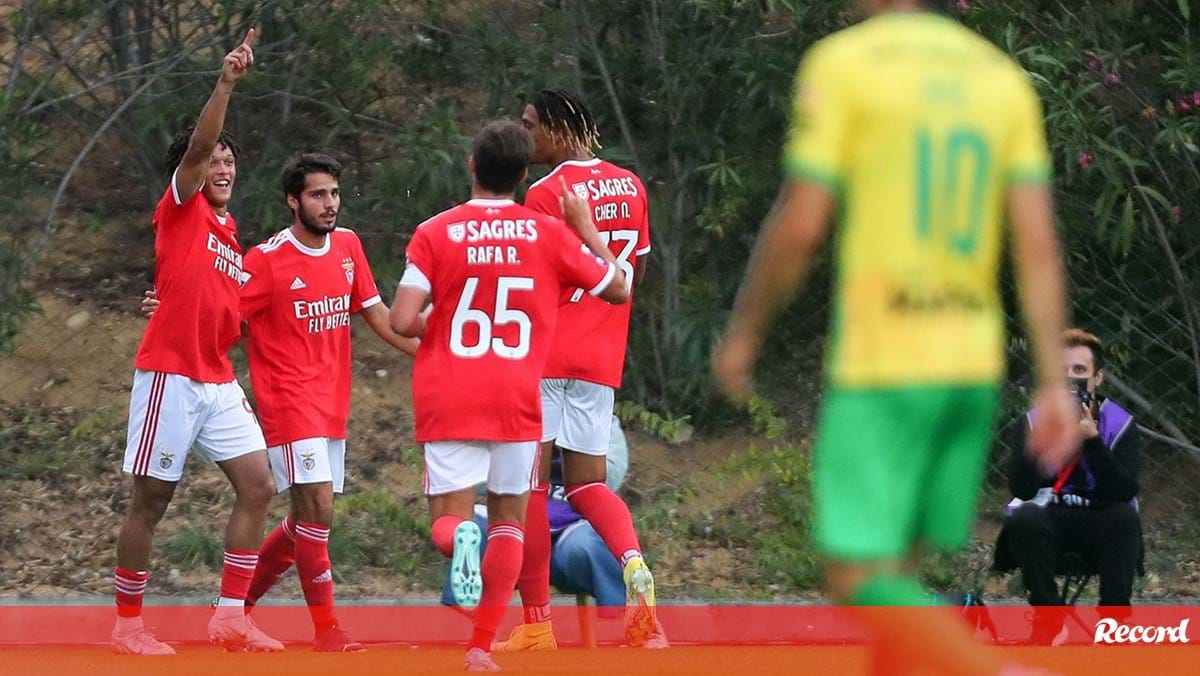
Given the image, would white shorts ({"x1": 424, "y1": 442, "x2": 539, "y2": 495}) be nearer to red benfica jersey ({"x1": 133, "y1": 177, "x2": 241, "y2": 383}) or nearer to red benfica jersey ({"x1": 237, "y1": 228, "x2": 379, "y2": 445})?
red benfica jersey ({"x1": 237, "y1": 228, "x2": 379, "y2": 445})

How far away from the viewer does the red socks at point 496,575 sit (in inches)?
247

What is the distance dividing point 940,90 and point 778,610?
→ 201 inches

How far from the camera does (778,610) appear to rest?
8.66 meters

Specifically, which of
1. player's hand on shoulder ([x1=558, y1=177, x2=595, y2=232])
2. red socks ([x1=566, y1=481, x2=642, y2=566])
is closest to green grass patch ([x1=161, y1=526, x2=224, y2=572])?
red socks ([x1=566, y1=481, x2=642, y2=566])

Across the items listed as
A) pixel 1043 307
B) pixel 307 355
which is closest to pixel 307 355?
pixel 307 355

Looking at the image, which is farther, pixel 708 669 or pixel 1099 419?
pixel 1099 419

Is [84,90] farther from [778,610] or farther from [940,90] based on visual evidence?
[940,90]

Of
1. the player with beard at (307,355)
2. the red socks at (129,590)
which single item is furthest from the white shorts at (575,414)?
the red socks at (129,590)

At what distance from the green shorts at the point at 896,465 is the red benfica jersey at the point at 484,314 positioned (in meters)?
2.34

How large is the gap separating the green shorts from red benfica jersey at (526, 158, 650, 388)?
3.41 metres

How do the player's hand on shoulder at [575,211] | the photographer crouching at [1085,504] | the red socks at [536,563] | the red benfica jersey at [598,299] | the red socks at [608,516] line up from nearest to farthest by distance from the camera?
the player's hand on shoulder at [575,211]
the red socks at [608,516]
the red socks at [536,563]
the red benfica jersey at [598,299]
the photographer crouching at [1085,504]

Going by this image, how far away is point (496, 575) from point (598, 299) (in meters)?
1.48

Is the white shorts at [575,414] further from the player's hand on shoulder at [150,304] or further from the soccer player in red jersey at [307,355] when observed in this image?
the player's hand on shoulder at [150,304]

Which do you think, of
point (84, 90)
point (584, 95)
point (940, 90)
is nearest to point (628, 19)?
point (584, 95)
